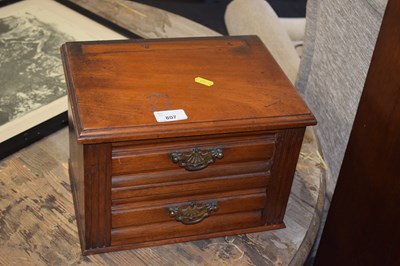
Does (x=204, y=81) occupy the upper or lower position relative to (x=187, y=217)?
upper

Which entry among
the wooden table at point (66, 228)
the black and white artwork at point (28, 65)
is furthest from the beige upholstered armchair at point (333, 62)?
the black and white artwork at point (28, 65)

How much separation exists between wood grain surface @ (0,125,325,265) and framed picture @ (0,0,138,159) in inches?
2.2

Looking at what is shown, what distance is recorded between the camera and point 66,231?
1.12 metres

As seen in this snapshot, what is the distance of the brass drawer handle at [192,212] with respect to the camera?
1071 mm

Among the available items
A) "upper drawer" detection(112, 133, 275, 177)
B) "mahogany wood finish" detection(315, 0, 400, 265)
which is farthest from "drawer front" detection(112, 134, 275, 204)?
"mahogany wood finish" detection(315, 0, 400, 265)

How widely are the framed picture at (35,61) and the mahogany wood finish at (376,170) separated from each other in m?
0.61

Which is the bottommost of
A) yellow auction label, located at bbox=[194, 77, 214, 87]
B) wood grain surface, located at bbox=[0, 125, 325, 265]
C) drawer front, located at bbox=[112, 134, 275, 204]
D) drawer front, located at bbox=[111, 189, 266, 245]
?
wood grain surface, located at bbox=[0, 125, 325, 265]

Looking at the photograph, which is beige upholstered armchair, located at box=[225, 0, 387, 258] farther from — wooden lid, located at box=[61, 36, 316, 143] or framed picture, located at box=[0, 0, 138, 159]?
framed picture, located at box=[0, 0, 138, 159]

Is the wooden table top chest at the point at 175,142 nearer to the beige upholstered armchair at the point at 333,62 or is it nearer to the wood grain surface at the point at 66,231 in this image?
the wood grain surface at the point at 66,231

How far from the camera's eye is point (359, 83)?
1335 millimetres

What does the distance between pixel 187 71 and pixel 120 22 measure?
65cm

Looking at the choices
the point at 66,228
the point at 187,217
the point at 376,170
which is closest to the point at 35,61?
the point at 66,228

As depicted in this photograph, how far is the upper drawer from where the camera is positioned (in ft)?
3.24

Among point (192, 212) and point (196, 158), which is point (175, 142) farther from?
point (192, 212)
